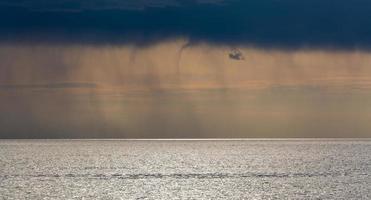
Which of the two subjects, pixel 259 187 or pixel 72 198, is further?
pixel 259 187

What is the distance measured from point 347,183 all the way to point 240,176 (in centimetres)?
1110

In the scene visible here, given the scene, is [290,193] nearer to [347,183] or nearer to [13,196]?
[347,183]

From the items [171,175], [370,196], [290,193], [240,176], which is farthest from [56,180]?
→ [370,196]

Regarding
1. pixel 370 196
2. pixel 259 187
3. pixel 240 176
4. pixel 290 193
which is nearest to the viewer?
pixel 370 196

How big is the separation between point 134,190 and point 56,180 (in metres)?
9.84

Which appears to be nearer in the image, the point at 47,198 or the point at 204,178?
the point at 47,198

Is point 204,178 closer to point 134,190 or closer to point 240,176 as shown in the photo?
point 240,176

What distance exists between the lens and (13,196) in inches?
1639

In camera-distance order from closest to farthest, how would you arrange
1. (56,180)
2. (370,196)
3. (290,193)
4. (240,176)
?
(370,196) < (290,193) < (56,180) < (240,176)

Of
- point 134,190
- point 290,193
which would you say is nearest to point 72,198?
point 134,190

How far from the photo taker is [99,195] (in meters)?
41.7

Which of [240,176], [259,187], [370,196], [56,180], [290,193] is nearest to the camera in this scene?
[370,196]

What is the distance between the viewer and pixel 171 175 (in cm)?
5878

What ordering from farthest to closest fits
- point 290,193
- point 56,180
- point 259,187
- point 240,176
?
point 240,176, point 56,180, point 259,187, point 290,193
